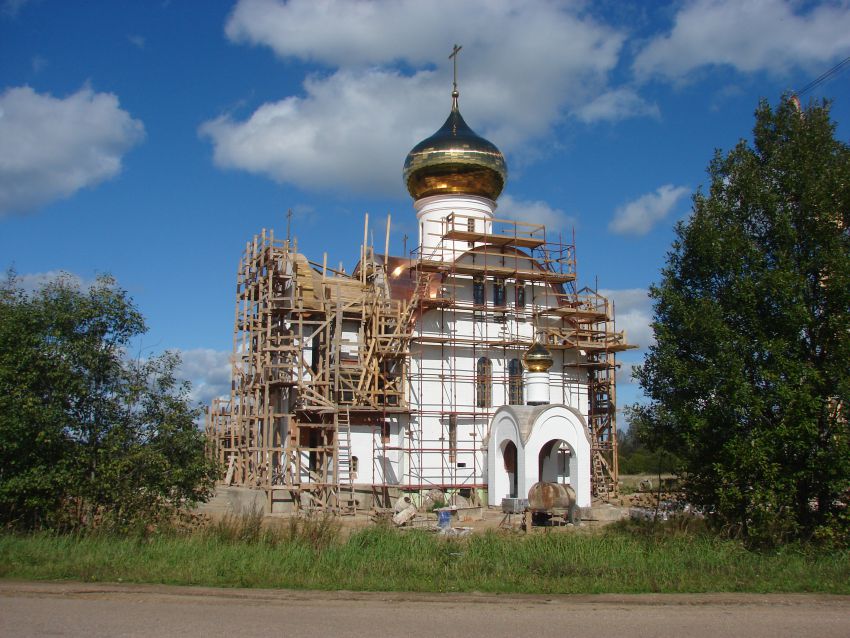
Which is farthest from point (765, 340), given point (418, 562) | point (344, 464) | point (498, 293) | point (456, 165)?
point (456, 165)

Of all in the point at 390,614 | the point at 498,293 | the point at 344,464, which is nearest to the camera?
the point at 390,614

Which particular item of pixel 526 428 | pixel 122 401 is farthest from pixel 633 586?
pixel 526 428

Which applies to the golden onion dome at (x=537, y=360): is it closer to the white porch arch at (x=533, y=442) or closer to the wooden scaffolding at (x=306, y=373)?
the white porch arch at (x=533, y=442)

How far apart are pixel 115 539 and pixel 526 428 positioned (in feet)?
43.9

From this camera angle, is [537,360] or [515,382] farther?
[515,382]

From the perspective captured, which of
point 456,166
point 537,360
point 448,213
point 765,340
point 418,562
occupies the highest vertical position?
point 456,166

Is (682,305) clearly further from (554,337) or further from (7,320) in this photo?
(554,337)

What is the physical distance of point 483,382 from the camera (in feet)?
85.5

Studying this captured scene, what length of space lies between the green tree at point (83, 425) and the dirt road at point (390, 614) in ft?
9.71

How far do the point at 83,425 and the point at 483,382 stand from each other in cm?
1526

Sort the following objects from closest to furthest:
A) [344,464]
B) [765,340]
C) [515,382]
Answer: [765,340]
[344,464]
[515,382]

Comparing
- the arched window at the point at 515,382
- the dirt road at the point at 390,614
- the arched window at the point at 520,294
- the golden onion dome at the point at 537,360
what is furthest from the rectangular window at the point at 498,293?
the dirt road at the point at 390,614

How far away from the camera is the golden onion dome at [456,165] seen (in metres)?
29.0

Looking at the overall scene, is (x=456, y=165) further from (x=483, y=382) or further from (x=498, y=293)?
(x=483, y=382)
